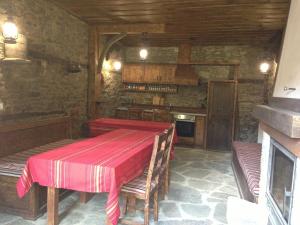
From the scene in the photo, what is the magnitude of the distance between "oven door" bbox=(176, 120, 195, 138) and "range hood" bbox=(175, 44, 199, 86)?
3.83ft

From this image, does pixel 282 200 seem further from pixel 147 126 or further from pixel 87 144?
pixel 147 126

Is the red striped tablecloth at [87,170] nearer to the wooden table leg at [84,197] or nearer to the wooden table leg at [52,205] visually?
the wooden table leg at [52,205]

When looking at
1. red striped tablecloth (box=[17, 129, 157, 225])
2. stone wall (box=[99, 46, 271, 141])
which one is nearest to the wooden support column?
stone wall (box=[99, 46, 271, 141])

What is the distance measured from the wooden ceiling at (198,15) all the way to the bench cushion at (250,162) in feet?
8.03

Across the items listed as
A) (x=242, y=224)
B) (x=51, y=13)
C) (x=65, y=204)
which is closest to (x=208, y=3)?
(x=51, y=13)

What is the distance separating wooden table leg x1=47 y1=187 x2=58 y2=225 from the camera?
256 centimetres

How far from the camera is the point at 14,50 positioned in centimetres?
366

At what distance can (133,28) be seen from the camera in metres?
5.75

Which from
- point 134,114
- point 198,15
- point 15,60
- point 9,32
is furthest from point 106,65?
point 9,32

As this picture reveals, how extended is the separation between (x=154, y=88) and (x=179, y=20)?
9.91 ft

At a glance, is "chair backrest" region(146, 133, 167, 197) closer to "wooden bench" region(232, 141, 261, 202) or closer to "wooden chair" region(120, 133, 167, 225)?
"wooden chair" region(120, 133, 167, 225)

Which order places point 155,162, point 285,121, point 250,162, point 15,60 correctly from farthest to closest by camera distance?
point 250,162
point 15,60
point 155,162
point 285,121

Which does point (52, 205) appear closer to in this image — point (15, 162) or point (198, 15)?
point (15, 162)

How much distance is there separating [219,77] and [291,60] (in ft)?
17.6
